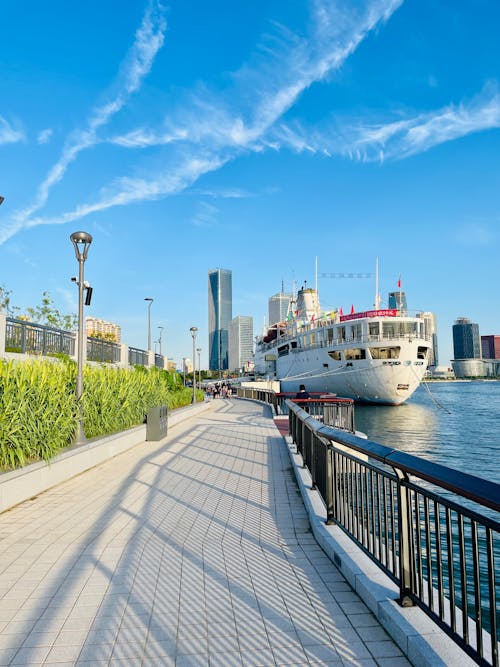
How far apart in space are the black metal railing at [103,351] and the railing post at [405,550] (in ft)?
68.4

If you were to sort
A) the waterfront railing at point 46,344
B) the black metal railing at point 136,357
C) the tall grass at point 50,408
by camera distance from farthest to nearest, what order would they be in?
the black metal railing at point 136,357, the waterfront railing at point 46,344, the tall grass at point 50,408

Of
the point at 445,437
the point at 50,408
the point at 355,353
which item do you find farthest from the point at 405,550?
the point at 355,353

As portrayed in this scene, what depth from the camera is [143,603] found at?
3.66 m

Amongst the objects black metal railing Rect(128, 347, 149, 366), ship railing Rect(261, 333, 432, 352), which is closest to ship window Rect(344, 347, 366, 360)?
ship railing Rect(261, 333, 432, 352)

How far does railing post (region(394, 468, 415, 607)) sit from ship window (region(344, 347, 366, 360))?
144 ft

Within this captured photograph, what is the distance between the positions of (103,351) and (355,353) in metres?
30.0

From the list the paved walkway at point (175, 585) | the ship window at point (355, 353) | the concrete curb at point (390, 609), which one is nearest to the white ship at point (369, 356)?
the ship window at point (355, 353)

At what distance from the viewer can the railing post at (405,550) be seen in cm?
319

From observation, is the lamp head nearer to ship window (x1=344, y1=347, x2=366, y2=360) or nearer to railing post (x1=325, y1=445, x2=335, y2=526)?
railing post (x1=325, y1=445, x2=335, y2=526)

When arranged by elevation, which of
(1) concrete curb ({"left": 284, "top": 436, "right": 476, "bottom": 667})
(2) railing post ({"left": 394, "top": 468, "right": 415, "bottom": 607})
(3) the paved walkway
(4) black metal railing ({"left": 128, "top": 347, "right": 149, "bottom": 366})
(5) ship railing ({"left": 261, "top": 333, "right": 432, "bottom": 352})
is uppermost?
(5) ship railing ({"left": 261, "top": 333, "right": 432, "bottom": 352})

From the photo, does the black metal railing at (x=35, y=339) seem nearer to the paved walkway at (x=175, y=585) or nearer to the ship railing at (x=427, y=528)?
the paved walkway at (x=175, y=585)

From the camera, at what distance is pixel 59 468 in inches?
328

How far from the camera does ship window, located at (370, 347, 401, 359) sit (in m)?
45.1

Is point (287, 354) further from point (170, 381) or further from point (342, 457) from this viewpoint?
point (342, 457)
